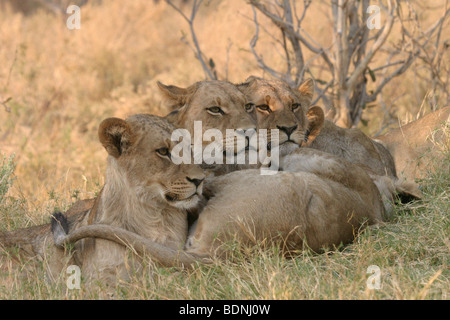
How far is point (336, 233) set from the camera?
13.7ft

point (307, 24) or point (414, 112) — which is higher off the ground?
point (307, 24)

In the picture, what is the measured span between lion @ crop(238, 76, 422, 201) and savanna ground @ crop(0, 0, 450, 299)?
25 centimetres

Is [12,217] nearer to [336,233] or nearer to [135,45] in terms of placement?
[336,233]

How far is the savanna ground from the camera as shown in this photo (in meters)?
3.65

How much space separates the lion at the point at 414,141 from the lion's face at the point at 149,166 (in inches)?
106

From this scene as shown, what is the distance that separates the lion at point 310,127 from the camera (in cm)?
502

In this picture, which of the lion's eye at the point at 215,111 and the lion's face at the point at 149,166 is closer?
the lion's face at the point at 149,166

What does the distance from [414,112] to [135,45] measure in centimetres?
661

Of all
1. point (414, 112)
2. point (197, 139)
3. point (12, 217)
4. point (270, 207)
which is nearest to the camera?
point (270, 207)

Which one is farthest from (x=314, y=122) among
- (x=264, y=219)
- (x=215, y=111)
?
(x=264, y=219)

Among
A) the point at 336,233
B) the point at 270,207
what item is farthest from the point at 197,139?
the point at 336,233

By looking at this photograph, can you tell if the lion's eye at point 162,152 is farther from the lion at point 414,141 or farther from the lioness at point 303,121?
the lion at point 414,141

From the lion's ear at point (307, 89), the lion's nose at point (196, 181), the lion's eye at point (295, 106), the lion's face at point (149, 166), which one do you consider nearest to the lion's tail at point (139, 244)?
the lion's face at point (149, 166)

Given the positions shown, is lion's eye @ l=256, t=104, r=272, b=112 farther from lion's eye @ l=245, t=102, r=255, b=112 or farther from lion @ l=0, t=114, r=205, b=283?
lion @ l=0, t=114, r=205, b=283
